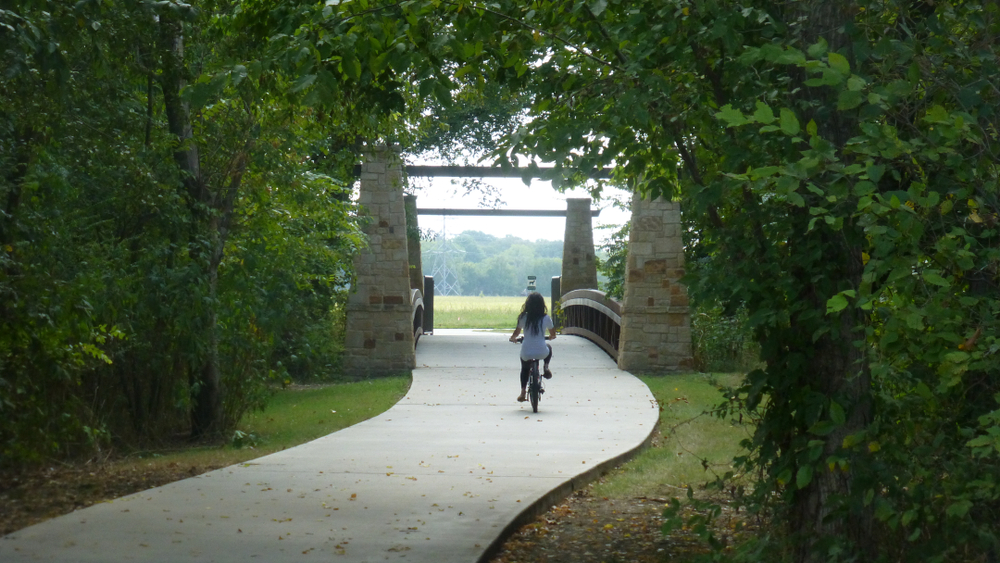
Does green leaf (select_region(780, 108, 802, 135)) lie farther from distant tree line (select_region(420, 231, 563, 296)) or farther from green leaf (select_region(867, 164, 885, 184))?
distant tree line (select_region(420, 231, 563, 296))

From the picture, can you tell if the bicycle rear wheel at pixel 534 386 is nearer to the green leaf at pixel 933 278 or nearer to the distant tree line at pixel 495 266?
the green leaf at pixel 933 278

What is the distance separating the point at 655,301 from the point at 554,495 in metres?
10.2

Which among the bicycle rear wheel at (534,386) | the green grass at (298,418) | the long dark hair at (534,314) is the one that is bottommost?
the green grass at (298,418)

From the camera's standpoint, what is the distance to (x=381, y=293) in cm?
1691

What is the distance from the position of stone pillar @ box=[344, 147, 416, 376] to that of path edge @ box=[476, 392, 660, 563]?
310 inches

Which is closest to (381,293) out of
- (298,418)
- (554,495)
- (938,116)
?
(298,418)

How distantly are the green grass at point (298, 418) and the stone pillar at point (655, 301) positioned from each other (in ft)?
12.8

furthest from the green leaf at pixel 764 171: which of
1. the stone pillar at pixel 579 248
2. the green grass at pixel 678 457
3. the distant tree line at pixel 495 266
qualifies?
the distant tree line at pixel 495 266

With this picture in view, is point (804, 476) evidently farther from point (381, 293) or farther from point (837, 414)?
point (381, 293)

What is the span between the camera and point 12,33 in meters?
4.45

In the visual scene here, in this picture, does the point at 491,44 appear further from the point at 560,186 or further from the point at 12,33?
the point at 12,33

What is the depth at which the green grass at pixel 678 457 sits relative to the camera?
24.2 feet

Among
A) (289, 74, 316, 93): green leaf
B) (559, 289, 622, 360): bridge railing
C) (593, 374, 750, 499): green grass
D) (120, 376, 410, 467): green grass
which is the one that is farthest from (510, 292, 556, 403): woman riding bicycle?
(289, 74, 316, 93): green leaf

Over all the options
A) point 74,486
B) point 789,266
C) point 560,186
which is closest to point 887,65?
point 789,266
